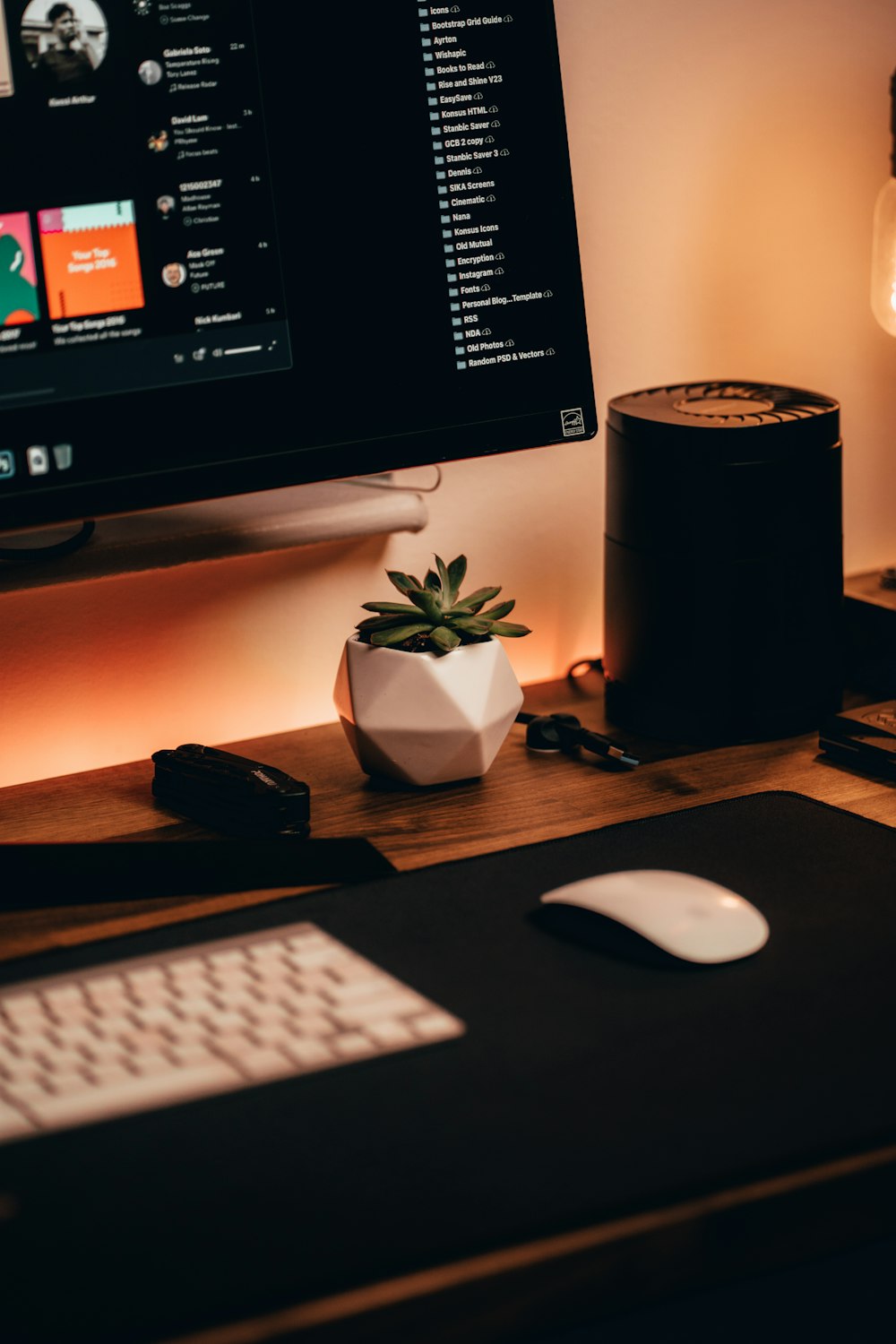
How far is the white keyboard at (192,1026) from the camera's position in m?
0.57

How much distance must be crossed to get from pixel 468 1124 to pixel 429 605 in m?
0.44

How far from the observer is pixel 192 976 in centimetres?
66

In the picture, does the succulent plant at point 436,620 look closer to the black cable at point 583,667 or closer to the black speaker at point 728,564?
the black speaker at point 728,564

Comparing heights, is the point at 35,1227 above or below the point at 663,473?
below

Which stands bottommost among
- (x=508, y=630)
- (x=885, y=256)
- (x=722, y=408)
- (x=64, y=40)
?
(x=508, y=630)

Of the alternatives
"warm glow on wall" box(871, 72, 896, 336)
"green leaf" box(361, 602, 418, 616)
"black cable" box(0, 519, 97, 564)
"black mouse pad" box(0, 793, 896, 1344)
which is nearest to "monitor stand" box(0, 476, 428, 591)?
"black cable" box(0, 519, 97, 564)

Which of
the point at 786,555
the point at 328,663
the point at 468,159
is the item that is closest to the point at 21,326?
the point at 468,159

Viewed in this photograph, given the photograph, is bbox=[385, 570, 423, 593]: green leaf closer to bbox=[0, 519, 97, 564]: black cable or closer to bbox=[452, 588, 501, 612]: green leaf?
bbox=[452, 588, 501, 612]: green leaf

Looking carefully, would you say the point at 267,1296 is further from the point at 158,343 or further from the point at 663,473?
the point at 663,473

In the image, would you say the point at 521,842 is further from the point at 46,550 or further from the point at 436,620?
the point at 46,550

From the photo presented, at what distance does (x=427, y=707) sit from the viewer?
2.99 feet

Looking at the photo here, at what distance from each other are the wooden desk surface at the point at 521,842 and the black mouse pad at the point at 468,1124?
0.01m

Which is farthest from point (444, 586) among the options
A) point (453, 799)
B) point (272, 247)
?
point (272, 247)

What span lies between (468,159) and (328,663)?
0.41 metres
